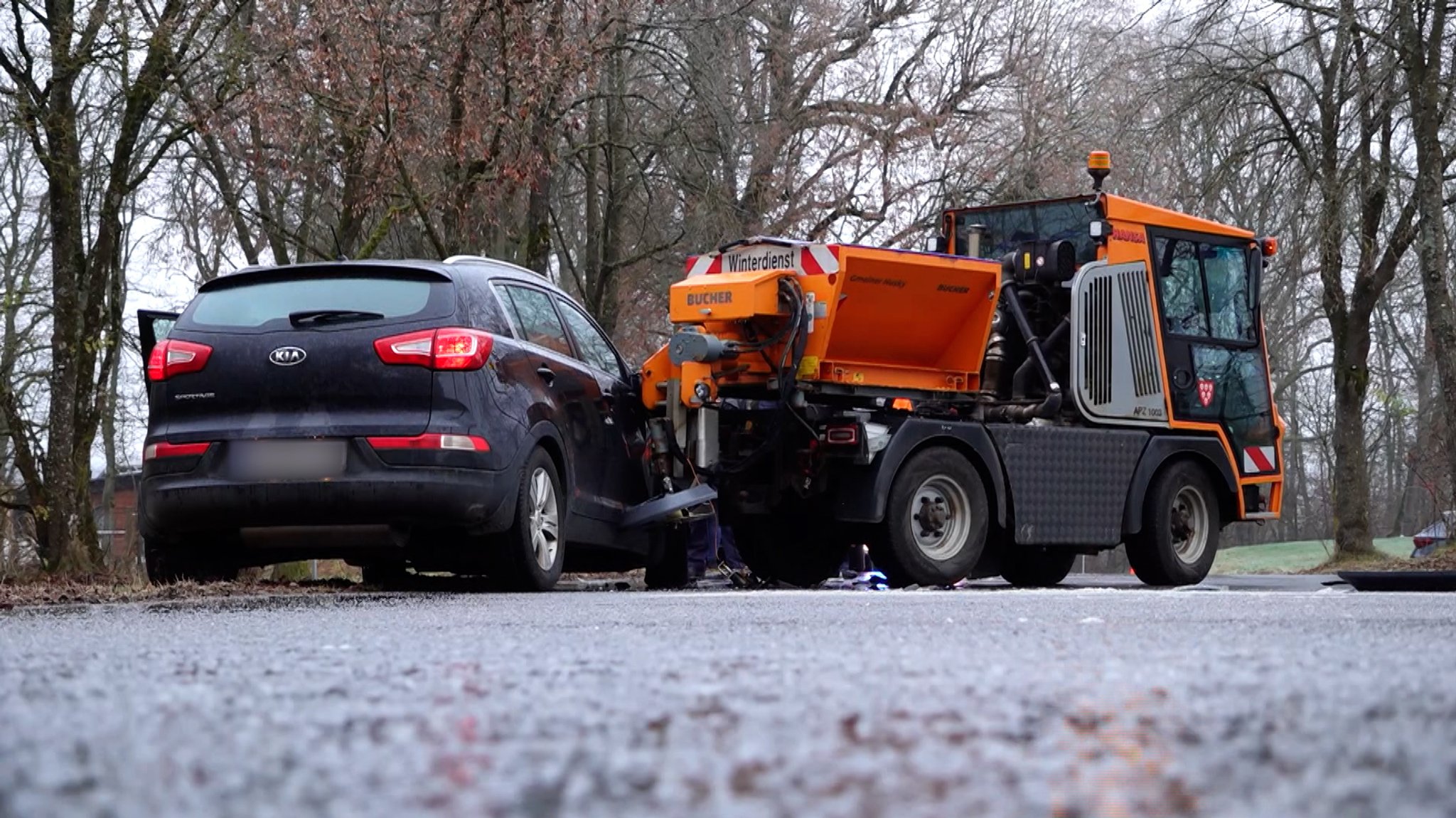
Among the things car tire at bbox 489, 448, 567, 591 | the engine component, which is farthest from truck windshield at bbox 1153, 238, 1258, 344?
car tire at bbox 489, 448, 567, 591

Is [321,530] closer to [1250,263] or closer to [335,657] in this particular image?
[335,657]

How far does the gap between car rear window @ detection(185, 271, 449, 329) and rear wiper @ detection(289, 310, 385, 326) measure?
1.1 inches

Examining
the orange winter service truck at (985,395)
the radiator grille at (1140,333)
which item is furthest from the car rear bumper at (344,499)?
the radiator grille at (1140,333)

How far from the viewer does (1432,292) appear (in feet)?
A: 63.4

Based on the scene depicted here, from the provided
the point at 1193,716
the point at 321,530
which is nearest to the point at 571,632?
the point at 1193,716

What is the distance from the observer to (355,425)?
8.52m

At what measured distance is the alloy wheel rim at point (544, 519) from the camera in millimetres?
9133

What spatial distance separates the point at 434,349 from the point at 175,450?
141cm

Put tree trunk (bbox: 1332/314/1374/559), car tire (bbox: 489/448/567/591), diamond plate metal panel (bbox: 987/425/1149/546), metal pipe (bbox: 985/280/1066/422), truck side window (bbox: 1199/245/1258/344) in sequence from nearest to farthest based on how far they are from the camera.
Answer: car tire (bbox: 489/448/567/591) < diamond plate metal panel (bbox: 987/425/1149/546) < metal pipe (bbox: 985/280/1066/422) < truck side window (bbox: 1199/245/1258/344) < tree trunk (bbox: 1332/314/1374/559)

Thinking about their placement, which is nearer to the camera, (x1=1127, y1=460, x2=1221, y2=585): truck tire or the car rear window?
the car rear window

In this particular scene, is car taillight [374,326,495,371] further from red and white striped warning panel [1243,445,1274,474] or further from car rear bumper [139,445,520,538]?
red and white striped warning panel [1243,445,1274,474]

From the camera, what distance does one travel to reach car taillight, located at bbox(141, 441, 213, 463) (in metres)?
8.65

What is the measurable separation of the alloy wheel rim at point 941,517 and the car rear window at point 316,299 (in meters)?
4.16

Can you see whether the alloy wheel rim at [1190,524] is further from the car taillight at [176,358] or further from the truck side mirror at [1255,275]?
the car taillight at [176,358]
